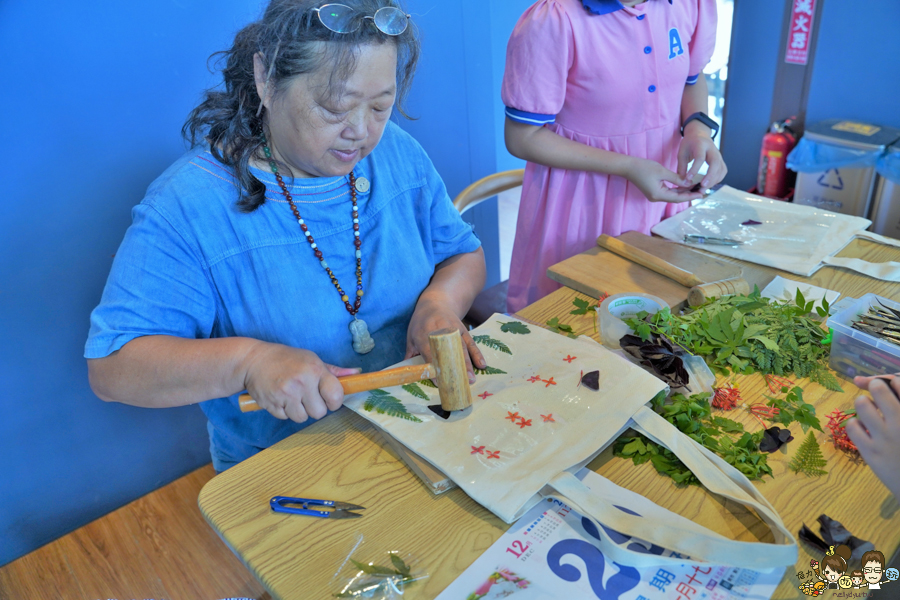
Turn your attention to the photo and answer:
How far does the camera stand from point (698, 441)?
1.11 meters

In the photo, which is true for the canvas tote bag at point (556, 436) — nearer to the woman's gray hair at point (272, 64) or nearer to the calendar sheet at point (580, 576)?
the calendar sheet at point (580, 576)

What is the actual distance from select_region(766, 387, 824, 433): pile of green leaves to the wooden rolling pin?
343mm

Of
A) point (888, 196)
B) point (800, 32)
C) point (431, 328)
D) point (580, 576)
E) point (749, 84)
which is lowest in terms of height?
point (888, 196)

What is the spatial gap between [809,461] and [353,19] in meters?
1.15

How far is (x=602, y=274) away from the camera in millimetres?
1677

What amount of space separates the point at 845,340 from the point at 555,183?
1.07m

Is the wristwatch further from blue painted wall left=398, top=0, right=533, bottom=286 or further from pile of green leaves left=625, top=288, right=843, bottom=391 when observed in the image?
blue painted wall left=398, top=0, right=533, bottom=286

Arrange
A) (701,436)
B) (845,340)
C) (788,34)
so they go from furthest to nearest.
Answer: (788,34), (845,340), (701,436)

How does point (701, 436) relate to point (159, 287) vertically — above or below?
below

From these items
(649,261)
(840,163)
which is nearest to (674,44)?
(649,261)

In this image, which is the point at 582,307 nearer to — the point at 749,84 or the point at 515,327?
the point at 515,327

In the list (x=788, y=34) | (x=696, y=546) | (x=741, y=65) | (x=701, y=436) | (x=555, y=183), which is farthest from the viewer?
(x=741, y=65)

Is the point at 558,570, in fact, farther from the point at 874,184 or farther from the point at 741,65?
the point at 741,65

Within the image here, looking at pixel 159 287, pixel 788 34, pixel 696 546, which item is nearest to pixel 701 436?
pixel 696 546
